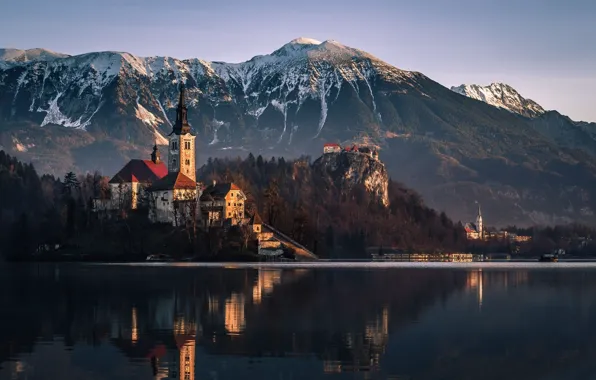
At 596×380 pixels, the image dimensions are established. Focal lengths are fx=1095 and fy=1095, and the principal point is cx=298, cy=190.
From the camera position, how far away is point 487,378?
45.6m

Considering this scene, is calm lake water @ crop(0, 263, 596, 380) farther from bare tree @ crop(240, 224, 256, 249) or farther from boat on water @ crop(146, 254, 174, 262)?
bare tree @ crop(240, 224, 256, 249)

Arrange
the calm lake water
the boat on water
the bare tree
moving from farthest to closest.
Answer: the bare tree → the boat on water → the calm lake water

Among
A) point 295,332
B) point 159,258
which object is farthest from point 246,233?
point 295,332

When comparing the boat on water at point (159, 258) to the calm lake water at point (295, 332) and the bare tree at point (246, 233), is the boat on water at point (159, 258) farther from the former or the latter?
the calm lake water at point (295, 332)

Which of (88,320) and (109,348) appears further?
(88,320)

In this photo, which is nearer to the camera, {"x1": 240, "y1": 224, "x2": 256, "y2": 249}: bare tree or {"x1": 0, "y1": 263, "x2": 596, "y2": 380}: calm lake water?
{"x1": 0, "y1": 263, "x2": 596, "y2": 380}: calm lake water

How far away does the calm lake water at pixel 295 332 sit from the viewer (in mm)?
47188

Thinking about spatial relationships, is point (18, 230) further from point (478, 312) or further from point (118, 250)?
point (478, 312)

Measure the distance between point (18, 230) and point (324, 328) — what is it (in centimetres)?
14480

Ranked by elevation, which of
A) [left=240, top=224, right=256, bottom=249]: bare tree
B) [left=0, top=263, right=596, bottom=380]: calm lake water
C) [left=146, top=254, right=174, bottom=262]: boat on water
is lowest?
[left=0, top=263, right=596, bottom=380]: calm lake water

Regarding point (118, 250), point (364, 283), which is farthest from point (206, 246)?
point (364, 283)

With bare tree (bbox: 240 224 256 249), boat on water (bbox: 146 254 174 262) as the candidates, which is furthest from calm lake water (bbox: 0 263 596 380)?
bare tree (bbox: 240 224 256 249)

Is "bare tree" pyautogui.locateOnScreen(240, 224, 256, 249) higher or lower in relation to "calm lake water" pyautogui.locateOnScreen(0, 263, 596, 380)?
higher

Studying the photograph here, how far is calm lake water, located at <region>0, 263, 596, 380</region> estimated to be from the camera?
1858 inches
